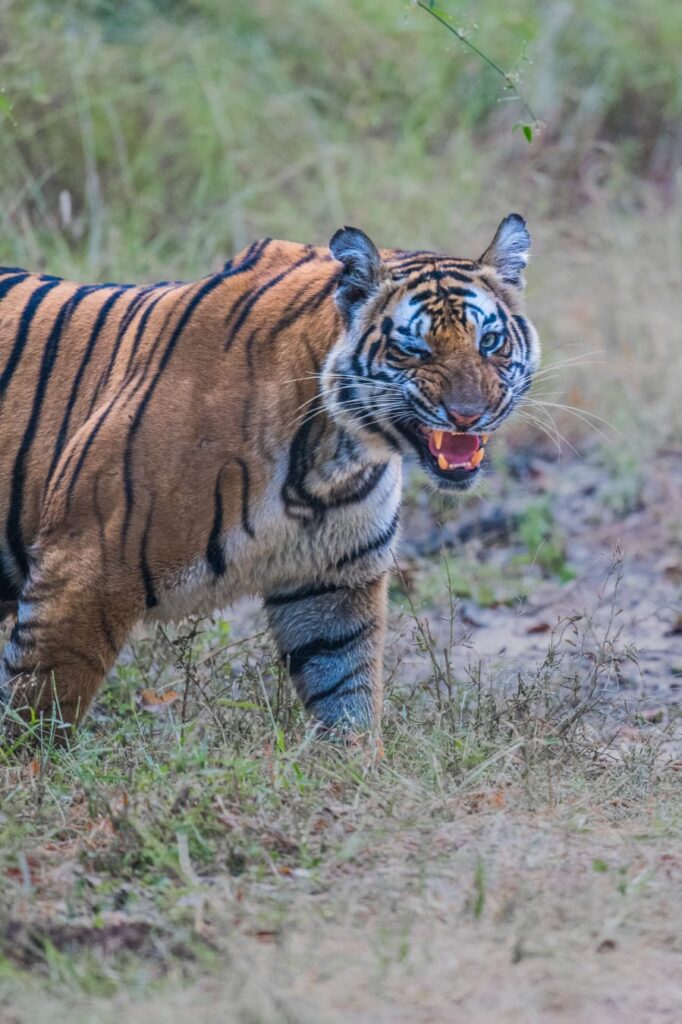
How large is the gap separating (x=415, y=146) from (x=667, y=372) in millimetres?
2343

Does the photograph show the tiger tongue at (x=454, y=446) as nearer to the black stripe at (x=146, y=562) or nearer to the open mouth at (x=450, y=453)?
the open mouth at (x=450, y=453)

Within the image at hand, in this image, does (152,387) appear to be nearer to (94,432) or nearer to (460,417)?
(94,432)

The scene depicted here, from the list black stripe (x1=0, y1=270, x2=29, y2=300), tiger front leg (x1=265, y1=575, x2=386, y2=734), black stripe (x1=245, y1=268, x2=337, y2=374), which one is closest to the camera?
black stripe (x1=245, y1=268, x2=337, y2=374)

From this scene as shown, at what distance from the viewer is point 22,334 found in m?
Result: 4.29

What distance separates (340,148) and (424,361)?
5143 mm

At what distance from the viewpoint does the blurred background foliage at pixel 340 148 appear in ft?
25.0

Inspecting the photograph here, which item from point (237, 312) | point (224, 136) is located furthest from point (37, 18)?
point (237, 312)

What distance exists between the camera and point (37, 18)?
7973mm

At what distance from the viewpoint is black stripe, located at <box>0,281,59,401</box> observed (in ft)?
13.9

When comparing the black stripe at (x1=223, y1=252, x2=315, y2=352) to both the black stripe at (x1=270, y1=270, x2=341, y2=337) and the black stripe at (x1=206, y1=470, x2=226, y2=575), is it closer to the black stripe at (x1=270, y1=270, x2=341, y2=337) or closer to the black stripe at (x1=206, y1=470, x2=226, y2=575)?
the black stripe at (x1=270, y1=270, x2=341, y2=337)

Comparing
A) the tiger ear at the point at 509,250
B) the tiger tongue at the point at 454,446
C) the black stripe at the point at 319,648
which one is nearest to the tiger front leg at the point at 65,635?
the black stripe at the point at 319,648

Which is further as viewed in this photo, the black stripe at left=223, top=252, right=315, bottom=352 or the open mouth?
the black stripe at left=223, top=252, right=315, bottom=352

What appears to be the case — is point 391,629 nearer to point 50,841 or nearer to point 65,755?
point 65,755

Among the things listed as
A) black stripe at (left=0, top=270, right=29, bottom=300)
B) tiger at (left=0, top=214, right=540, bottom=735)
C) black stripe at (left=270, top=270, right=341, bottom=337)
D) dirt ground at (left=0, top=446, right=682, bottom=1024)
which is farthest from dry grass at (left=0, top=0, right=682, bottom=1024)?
black stripe at (left=0, top=270, right=29, bottom=300)
